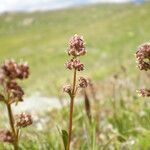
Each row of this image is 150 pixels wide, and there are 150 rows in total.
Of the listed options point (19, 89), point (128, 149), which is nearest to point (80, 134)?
point (128, 149)

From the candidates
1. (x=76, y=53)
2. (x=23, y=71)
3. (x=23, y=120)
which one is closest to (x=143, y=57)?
(x=76, y=53)

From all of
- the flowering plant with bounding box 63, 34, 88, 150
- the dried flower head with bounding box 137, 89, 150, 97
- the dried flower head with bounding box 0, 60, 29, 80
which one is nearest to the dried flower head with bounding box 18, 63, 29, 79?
the dried flower head with bounding box 0, 60, 29, 80

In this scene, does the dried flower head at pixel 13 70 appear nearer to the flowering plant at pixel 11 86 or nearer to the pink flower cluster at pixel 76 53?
the flowering plant at pixel 11 86

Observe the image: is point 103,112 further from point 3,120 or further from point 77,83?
point 77,83

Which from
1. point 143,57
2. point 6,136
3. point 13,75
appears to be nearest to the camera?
point 13,75

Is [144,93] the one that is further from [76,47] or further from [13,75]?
[13,75]

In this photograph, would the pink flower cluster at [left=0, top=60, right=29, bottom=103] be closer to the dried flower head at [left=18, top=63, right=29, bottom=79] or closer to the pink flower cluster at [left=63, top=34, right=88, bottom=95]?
the dried flower head at [left=18, top=63, right=29, bottom=79]
